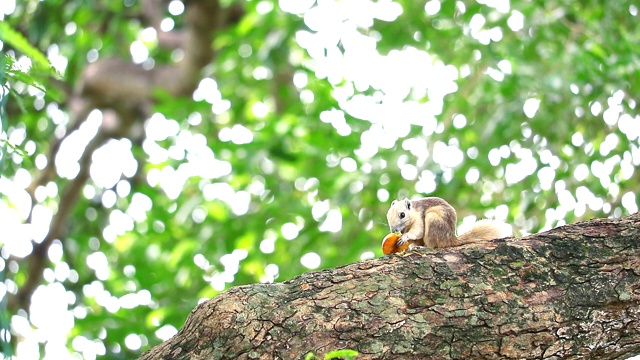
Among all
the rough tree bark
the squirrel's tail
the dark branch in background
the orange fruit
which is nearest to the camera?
the rough tree bark

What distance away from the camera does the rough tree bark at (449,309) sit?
2.38 m

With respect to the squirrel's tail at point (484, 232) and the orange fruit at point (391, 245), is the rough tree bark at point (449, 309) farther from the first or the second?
the orange fruit at point (391, 245)

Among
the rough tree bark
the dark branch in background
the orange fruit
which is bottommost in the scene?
the rough tree bark

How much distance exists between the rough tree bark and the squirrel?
1.95ft

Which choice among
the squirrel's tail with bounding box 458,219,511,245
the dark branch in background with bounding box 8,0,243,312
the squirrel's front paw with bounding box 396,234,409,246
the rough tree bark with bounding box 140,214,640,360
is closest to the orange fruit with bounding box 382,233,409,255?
the squirrel's front paw with bounding box 396,234,409,246

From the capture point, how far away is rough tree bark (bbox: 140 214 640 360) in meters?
2.38

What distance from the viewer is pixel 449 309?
2.49 metres

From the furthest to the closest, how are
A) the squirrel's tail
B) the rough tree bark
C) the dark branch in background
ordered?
1. the dark branch in background
2. the squirrel's tail
3. the rough tree bark

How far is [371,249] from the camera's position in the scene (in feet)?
20.1

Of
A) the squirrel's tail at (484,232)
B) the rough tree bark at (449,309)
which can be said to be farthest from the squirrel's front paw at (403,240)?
the rough tree bark at (449,309)

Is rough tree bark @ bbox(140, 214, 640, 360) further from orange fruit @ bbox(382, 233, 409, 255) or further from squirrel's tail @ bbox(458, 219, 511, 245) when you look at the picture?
orange fruit @ bbox(382, 233, 409, 255)

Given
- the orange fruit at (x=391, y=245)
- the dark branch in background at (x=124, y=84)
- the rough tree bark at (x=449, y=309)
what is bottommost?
the rough tree bark at (x=449, y=309)

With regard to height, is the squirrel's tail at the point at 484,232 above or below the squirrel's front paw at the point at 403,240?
below

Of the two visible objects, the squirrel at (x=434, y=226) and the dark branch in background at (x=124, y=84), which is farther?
the dark branch in background at (x=124, y=84)
